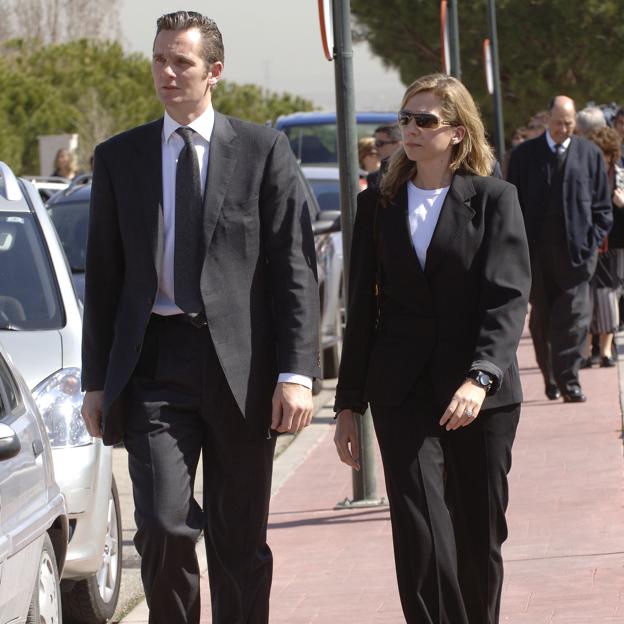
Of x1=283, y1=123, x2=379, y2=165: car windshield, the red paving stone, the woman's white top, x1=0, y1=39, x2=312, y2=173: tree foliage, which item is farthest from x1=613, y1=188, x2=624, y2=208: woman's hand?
x1=0, y1=39, x2=312, y2=173: tree foliage

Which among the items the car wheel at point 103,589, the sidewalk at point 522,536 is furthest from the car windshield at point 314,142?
the car wheel at point 103,589

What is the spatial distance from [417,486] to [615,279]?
27.8 feet

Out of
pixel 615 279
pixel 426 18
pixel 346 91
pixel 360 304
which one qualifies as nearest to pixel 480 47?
pixel 426 18

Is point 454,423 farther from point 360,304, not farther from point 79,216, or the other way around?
point 79,216

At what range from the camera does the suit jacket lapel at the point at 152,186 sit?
4617 millimetres

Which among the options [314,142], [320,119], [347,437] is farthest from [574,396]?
[320,119]

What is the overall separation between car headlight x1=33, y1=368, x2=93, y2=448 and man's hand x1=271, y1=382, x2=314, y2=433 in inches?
60.0

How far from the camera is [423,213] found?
15.6ft

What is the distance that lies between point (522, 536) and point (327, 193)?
8256 millimetres

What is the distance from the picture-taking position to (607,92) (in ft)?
138

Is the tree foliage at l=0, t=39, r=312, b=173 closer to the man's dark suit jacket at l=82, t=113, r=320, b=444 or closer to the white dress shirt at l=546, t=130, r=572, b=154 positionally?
the white dress shirt at l=546, t=130, r=572, b=154

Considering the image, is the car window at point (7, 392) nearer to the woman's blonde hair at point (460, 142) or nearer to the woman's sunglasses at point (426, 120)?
the woman's blonde hair at point (460, 142)

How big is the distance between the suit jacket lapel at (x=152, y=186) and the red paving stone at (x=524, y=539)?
2.04 m

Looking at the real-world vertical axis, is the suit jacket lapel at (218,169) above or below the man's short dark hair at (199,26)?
below
